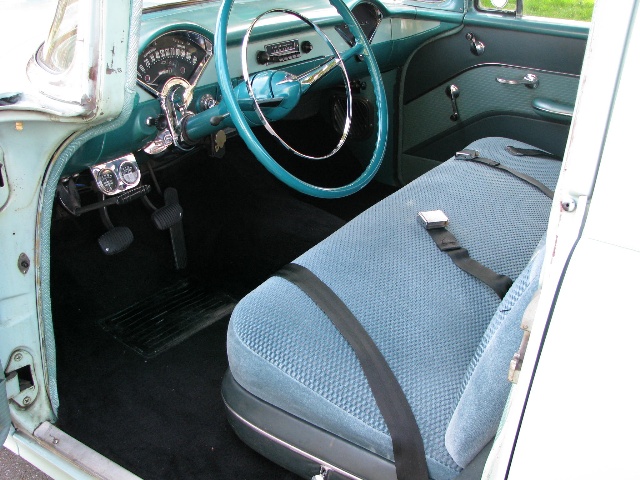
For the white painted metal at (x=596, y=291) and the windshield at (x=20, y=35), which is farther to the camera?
the windshield at (x=20, y=35)

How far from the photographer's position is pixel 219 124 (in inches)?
68.1

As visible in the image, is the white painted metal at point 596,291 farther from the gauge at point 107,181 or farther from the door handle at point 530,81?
the door handle at point 530,81

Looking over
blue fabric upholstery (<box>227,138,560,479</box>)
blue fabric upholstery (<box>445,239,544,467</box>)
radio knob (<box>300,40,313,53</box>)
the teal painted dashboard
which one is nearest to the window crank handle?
the teal painted dashboard

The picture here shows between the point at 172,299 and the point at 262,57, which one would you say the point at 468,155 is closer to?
the point at 262,57

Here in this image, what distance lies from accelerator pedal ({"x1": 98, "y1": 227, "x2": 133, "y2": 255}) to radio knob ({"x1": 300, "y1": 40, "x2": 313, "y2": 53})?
2.85ft

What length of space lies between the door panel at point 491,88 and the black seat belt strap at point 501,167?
54cm

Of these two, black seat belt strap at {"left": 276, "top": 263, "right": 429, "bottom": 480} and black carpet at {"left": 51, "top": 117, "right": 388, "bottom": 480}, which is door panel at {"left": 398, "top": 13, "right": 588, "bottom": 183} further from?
black seat belt strap at {"left": 276, "top": 263, "right": 429, "bottom": 480}

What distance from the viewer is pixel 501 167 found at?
1.99 metres

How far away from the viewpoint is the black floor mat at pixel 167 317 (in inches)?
82.7

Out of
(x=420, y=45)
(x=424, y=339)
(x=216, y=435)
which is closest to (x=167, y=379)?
(x=216, y=435)

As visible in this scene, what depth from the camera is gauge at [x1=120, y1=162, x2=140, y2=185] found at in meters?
1.90

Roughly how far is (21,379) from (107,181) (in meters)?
0.62

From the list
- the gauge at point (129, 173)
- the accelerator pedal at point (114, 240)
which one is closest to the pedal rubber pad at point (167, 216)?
the accelerator pedal at point (114, 240)

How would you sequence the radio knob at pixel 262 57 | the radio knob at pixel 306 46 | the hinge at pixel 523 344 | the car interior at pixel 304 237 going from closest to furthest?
the hinge at pixel 523 344
the car interior at pixel 304 237
the radio knob at pixel 262 57
the radio knob at pixel 306 46
